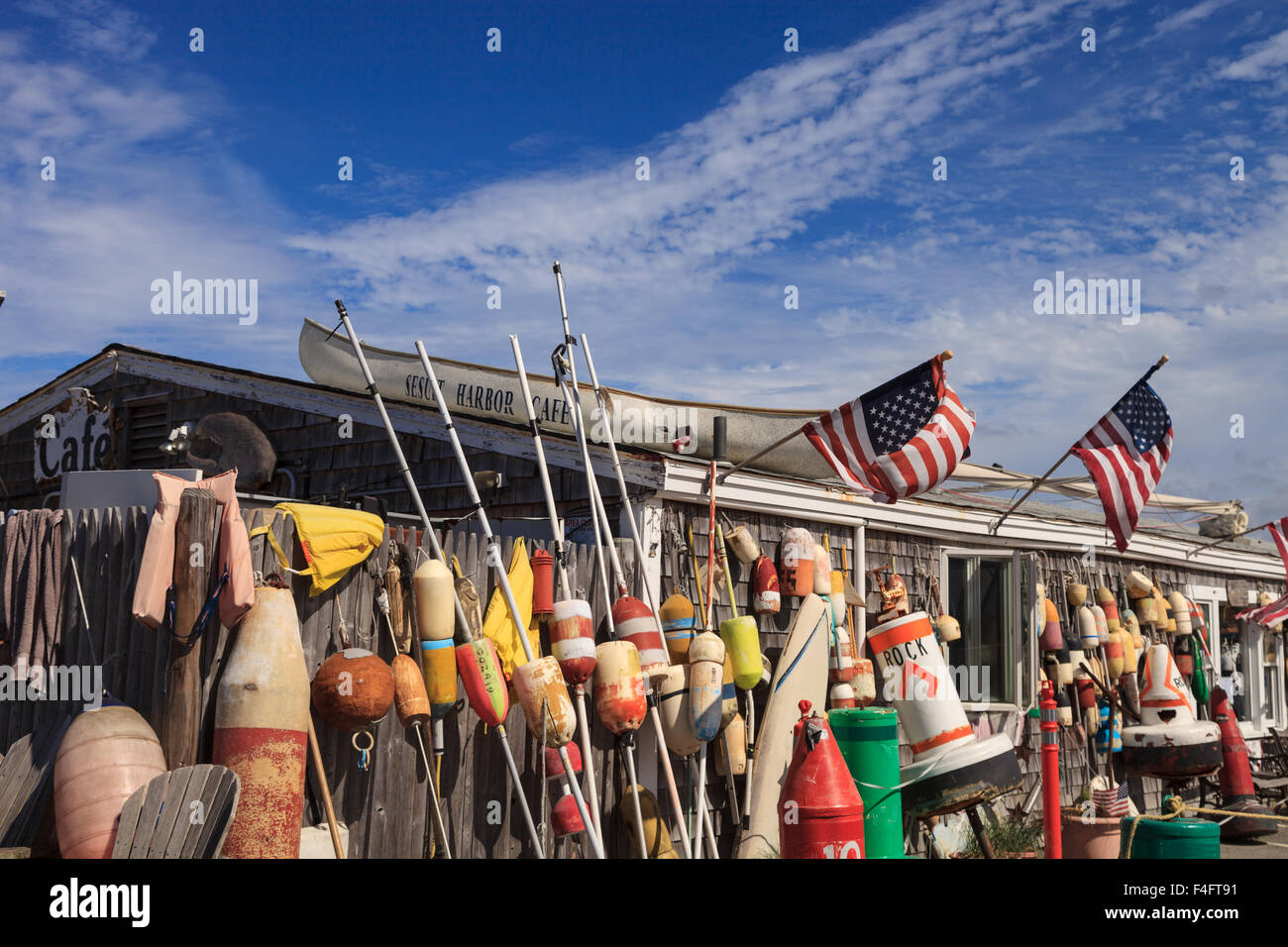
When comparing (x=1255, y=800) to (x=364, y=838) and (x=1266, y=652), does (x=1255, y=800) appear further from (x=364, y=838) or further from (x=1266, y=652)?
(x=364, y=838)

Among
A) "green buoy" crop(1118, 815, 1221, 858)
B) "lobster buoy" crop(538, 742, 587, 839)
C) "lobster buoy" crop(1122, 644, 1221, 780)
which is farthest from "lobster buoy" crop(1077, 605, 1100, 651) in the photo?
"lobster buoy" crop(538, 742, 587, 839)

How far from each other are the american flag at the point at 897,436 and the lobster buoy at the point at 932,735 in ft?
4.28

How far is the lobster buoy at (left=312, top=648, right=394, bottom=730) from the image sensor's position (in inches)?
232

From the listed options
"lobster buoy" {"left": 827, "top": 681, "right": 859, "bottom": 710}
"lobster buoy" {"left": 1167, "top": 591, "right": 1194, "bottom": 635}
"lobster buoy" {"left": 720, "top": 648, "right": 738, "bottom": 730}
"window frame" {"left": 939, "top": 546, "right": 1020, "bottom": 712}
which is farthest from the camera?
"lobster buoy" {"left": 1167, "top": 591, "right": 1194, "bottom": 635}

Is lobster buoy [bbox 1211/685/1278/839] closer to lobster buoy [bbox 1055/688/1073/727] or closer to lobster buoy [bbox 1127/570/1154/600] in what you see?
lobster buoy [bbox 1055/688/1073/727]

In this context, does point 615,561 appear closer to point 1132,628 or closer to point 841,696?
point 841,696

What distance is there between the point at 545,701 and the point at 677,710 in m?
1.29

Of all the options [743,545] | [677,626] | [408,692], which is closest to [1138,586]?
[743,545]

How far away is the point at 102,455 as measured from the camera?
12.4m

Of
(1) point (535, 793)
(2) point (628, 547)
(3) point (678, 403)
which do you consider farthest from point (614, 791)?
(3) point (678, 403)

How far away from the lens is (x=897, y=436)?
312 inches

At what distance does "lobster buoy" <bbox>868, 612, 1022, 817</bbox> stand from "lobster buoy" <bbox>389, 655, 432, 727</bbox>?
312 cm
